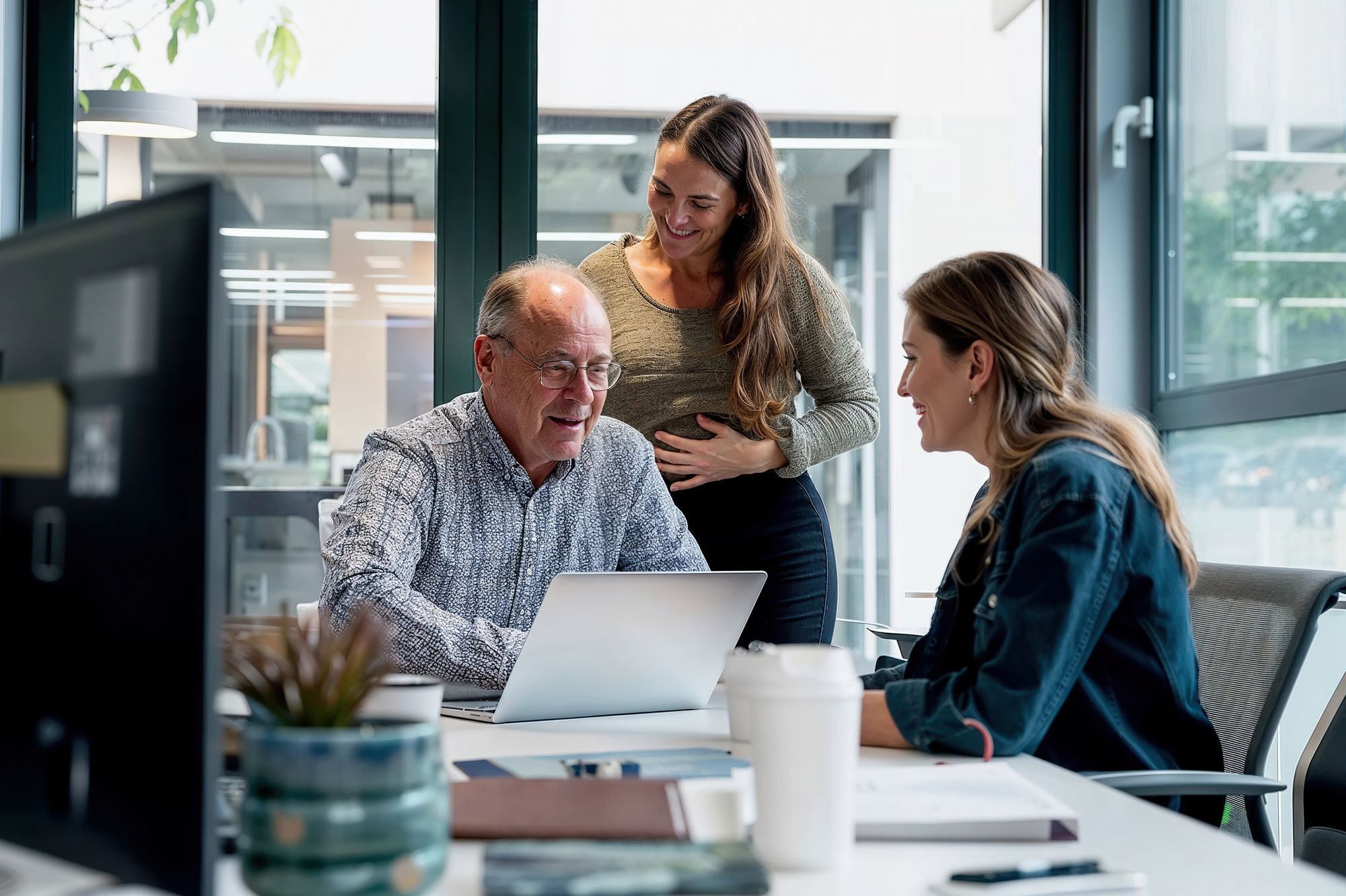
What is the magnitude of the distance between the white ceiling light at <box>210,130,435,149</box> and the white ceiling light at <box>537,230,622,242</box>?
355 millimetres

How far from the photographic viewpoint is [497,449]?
1888 millimetres

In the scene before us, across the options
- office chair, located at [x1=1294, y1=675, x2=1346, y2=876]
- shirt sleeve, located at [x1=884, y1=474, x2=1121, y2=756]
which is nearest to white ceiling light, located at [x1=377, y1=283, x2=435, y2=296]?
shirt sleeve, located at [x1=884, y1=474, x2=1121, y2=756]

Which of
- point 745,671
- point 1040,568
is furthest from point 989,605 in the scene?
point 745,671

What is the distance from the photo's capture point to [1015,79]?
3.45 m

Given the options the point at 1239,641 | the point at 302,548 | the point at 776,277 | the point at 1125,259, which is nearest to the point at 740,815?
the point at 1239,641

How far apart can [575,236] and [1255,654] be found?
2064mm

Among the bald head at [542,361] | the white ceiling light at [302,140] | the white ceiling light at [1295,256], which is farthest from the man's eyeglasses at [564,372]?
the white ceiling light at [1295,256]

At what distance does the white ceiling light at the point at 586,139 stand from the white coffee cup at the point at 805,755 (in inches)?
102

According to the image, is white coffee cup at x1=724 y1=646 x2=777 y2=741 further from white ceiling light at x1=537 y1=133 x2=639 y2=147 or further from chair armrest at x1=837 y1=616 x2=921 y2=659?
white ceiling light at x1=537 y1=133 x2=639 y2=147

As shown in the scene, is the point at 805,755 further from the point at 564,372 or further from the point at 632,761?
the point at 564,372

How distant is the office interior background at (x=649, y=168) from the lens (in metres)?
3.12

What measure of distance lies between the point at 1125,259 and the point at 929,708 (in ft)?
7.83

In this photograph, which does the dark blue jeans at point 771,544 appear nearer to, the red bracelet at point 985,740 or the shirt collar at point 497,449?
the shirt collar at point 497,449

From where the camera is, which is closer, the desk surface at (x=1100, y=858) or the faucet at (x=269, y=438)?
the desk surface at (x=1100, y=858)
